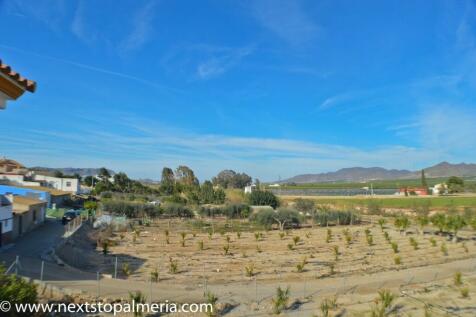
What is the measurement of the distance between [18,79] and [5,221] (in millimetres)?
22778

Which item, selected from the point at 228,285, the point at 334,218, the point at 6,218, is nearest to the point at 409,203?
the point at 334,218

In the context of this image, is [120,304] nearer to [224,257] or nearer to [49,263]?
[49,263]

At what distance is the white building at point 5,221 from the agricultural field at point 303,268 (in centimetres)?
397

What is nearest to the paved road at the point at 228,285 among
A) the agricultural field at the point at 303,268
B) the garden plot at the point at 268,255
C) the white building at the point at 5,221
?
the agricultural field at the point at 303,268

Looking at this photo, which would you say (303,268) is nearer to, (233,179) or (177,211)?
(177,211)

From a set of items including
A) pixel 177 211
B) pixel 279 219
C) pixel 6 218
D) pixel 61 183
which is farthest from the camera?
pixel 61 183

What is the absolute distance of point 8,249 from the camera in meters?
22.5

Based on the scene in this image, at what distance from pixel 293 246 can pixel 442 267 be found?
375 inches

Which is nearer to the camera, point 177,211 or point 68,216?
point 68,216

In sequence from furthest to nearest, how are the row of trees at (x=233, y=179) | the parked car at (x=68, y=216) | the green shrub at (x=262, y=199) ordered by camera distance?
the row of trees at (x=233, y=179), the green shrub at (x=262, y=199), the parked car at (x=68, y=216)

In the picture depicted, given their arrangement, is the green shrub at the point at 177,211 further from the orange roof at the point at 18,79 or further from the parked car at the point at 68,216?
the orange roof at the point at 18,79

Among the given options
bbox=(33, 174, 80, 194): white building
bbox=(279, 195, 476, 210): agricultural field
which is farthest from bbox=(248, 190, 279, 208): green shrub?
bbox=(33, 174, 80, 194): white building

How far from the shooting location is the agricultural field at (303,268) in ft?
44.7

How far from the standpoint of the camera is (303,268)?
66.7 feet
